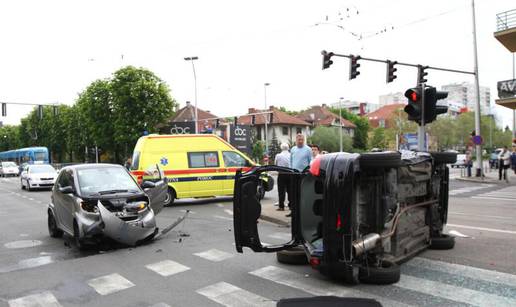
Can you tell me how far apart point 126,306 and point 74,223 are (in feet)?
12.1

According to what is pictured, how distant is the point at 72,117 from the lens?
221 ft

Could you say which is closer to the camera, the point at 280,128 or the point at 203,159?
the point at 203,159

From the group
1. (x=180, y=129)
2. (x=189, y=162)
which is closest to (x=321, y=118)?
(x=180, y=129)

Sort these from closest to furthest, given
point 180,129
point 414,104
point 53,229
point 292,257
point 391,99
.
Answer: point 292,257, point 53,229, point 414,104, point 180,129, point 391,99

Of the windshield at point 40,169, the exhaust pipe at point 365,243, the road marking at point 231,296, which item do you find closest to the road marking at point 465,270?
the exhaust pipe at point 365,243

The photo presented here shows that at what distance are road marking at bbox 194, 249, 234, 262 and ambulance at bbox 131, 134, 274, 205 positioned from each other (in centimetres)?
697

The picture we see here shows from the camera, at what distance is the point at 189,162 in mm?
15109

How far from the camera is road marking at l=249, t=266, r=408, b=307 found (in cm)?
510

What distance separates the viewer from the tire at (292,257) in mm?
6527

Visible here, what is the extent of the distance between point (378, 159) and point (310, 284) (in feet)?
5.71

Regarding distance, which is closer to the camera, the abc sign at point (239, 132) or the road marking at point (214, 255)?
the road marking at point (214, 255)

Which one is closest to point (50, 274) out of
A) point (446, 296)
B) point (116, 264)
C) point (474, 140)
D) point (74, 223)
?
point (116, 264)

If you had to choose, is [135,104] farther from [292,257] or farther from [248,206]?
[248,206]

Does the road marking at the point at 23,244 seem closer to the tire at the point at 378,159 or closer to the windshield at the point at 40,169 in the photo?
the tire at the point at 378,159
